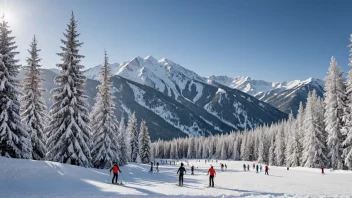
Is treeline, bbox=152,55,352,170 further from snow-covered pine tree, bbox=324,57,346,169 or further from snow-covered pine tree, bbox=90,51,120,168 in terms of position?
snow-covered pine tree, bbox=90,51,120,168

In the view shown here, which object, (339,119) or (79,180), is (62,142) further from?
(339,119)

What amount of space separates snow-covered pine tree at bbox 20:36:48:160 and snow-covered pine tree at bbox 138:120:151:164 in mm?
42613

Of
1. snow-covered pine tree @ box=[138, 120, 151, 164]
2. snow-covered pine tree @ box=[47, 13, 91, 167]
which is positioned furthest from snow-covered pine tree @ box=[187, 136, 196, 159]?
A: snow-covered pine tree @ box=[47, 13, 91, 167]

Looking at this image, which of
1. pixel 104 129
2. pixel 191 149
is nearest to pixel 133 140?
pixel 104 129

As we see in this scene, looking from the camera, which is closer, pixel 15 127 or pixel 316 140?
pixel 15 127

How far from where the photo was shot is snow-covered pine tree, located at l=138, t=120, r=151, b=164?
75.6m

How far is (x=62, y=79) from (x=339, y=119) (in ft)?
147

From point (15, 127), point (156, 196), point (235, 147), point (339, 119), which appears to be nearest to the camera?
point (156, 196)

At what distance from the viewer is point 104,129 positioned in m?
38.5

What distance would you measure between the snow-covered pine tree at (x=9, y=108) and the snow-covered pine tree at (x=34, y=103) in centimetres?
431

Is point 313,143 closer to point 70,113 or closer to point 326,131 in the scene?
point 326,131

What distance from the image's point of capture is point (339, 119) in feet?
150

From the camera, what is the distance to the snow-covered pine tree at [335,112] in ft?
149

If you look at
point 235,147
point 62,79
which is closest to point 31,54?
point 62,79
